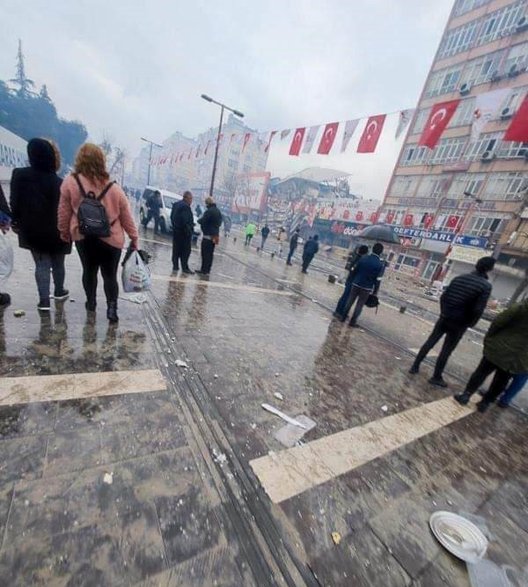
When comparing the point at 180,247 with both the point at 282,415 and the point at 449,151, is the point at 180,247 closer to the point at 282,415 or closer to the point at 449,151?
the point at 282,415

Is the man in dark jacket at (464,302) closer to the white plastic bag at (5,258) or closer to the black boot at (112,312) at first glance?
the black boot at (112,312)

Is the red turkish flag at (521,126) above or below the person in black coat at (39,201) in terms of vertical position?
above

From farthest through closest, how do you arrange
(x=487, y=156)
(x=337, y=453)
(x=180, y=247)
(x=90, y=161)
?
1. (x=487, y=156)
2. (x=180, y=247)
3. (x=90, y=161)
4. (x=337, y=453)

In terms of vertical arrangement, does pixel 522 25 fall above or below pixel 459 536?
above

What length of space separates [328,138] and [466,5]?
1236 inches

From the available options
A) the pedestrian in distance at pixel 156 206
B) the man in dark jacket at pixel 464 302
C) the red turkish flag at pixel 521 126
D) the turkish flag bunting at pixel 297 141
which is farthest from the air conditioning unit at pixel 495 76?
the man in dark jacket at pixel 464 302

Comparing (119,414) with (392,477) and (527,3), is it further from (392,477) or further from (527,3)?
(527,3)

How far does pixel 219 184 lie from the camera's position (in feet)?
232

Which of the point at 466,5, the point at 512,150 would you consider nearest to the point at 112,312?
the point at 512,150

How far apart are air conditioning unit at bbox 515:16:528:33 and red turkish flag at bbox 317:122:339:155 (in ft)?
84.3

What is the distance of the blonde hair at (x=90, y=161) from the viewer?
280 centimetres

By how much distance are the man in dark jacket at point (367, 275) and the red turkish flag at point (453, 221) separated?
2503 centimetres

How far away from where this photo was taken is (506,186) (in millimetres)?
22547

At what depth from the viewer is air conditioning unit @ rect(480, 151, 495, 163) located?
23498mm
